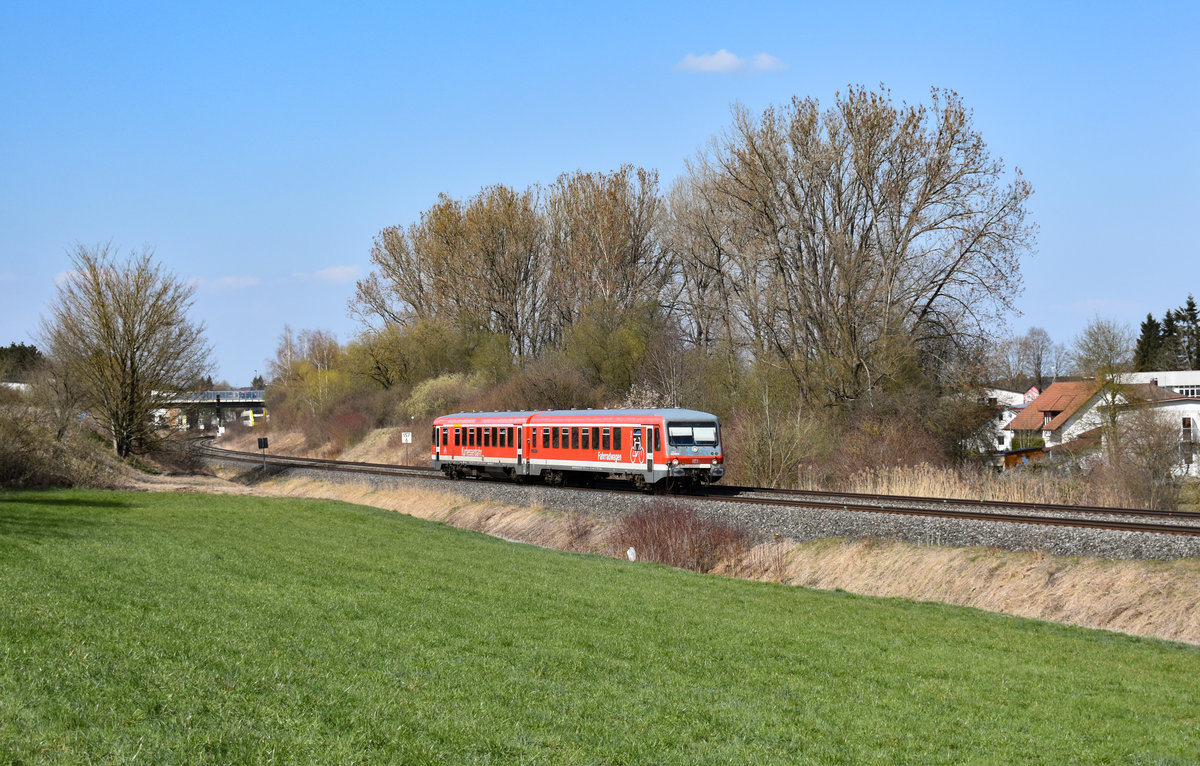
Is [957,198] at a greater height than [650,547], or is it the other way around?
[957,198]

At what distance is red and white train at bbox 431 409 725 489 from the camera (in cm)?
3027

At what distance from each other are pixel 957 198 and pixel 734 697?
33.6m

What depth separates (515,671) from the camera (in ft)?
29.7

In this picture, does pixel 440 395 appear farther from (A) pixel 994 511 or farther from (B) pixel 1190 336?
(B) pixel 1190 336

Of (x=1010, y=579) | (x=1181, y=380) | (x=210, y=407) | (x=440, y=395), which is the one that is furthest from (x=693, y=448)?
(x=210, y=407)

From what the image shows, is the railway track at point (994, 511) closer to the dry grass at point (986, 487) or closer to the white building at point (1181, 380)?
the dry grass at point (986, 487)

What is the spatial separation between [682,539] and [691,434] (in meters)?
7.43

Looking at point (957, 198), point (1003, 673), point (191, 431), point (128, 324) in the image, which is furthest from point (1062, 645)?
point (191, 431)

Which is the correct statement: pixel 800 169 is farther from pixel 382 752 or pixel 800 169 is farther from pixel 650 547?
pixel 382 752

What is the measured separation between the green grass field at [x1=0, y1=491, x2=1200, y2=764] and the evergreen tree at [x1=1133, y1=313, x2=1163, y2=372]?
87666mm

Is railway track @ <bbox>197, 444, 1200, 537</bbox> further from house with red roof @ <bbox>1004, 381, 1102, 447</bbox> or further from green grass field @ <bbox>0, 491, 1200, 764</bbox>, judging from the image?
house with red roof @ <bbox>1004, 381, 1102, 447</bbox>

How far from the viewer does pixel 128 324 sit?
145 feet

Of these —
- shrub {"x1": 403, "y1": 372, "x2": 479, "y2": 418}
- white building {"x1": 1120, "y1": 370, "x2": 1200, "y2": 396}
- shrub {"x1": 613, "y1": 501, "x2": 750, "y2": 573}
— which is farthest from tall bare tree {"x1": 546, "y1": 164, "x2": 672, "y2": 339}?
white building {"x1": 1120, "y1": 370, "x2": 1200, "y2": 396}

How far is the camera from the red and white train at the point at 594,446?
30266 millimetres
